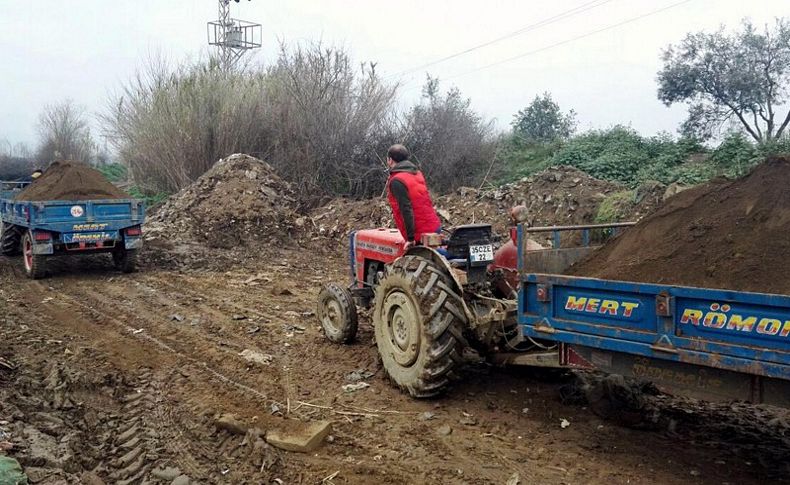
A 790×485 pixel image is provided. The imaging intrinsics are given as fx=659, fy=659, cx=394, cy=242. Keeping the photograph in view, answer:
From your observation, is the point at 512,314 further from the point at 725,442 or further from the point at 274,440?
the point at 274,440

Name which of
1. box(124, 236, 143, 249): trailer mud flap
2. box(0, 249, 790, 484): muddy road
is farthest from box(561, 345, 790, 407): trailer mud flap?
box(124, 236, 143, 249): trailer mud flap

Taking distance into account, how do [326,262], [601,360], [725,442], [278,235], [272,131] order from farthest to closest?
1. [272,131]
2. [278,235]
3. [326,262]
4. [725,442]
5. [601,360]

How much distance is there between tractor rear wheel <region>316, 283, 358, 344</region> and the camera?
23.3 feet

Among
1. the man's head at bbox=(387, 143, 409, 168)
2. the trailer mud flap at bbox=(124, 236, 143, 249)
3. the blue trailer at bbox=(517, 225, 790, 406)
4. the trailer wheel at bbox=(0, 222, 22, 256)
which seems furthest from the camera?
the trailer wheel at bbox=(0, 222, 22, 256)

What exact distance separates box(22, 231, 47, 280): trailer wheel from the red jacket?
8.58m

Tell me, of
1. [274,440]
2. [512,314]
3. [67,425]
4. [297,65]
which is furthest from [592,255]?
[297,65]

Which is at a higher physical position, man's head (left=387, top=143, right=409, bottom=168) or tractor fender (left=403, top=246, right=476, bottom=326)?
man's head (left=387, top=143, right=409, bottom=168)

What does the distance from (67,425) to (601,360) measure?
3.98m

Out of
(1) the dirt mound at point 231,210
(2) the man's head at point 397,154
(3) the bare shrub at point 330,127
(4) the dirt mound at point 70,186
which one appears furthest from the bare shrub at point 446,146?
(2) the man's head at point 397,154

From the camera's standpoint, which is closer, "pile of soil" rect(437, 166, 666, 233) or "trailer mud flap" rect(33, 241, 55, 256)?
"trailer mud flap" rect(33, 241, 55, 256)

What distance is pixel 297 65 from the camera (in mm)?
22750

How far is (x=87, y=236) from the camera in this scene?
11.8 m

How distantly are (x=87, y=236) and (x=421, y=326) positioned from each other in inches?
346

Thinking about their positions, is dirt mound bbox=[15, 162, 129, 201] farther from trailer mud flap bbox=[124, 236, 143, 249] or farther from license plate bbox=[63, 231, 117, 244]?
trailer mud flap bbox=[124, 236, 143, 249]
